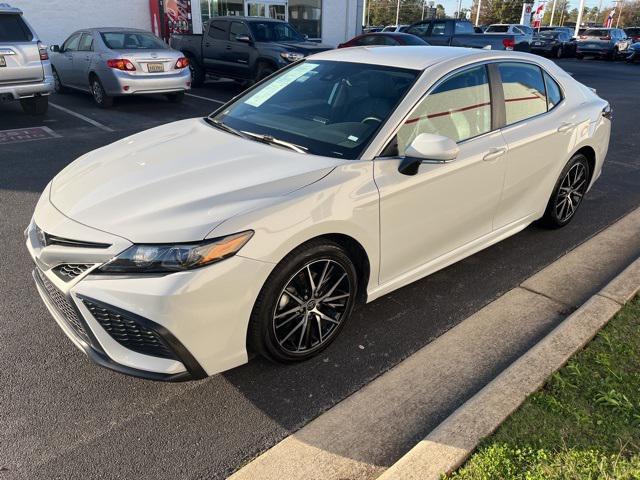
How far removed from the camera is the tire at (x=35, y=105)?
939 centimetres

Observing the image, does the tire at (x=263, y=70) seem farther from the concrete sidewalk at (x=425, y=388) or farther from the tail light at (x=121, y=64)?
the concrete sidewalk at (x=425, y=388)

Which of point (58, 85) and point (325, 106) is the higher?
point (325, 106)

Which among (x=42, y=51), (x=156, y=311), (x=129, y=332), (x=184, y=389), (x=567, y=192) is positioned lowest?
(x=184, y=389)

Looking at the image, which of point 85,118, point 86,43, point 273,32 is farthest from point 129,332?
point 273,32

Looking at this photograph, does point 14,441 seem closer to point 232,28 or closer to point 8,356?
point 8,356

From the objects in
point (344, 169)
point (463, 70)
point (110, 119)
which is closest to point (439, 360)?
point (344, 169)

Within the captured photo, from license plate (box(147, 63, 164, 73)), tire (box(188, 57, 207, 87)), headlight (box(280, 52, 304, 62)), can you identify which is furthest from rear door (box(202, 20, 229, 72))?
license plate (box(147, 63, 164, 73))

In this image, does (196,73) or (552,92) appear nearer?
(552,92)

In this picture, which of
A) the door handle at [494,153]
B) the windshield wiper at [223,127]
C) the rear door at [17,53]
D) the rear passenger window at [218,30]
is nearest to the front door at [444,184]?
the door handle at [494,153]

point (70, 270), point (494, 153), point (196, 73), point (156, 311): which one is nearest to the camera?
point (156, 311)

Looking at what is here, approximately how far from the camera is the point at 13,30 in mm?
8422

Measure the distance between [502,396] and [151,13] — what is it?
61.7 feet

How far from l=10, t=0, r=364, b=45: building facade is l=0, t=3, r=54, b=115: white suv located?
30.1 ft

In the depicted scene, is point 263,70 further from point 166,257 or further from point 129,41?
point 166,257
